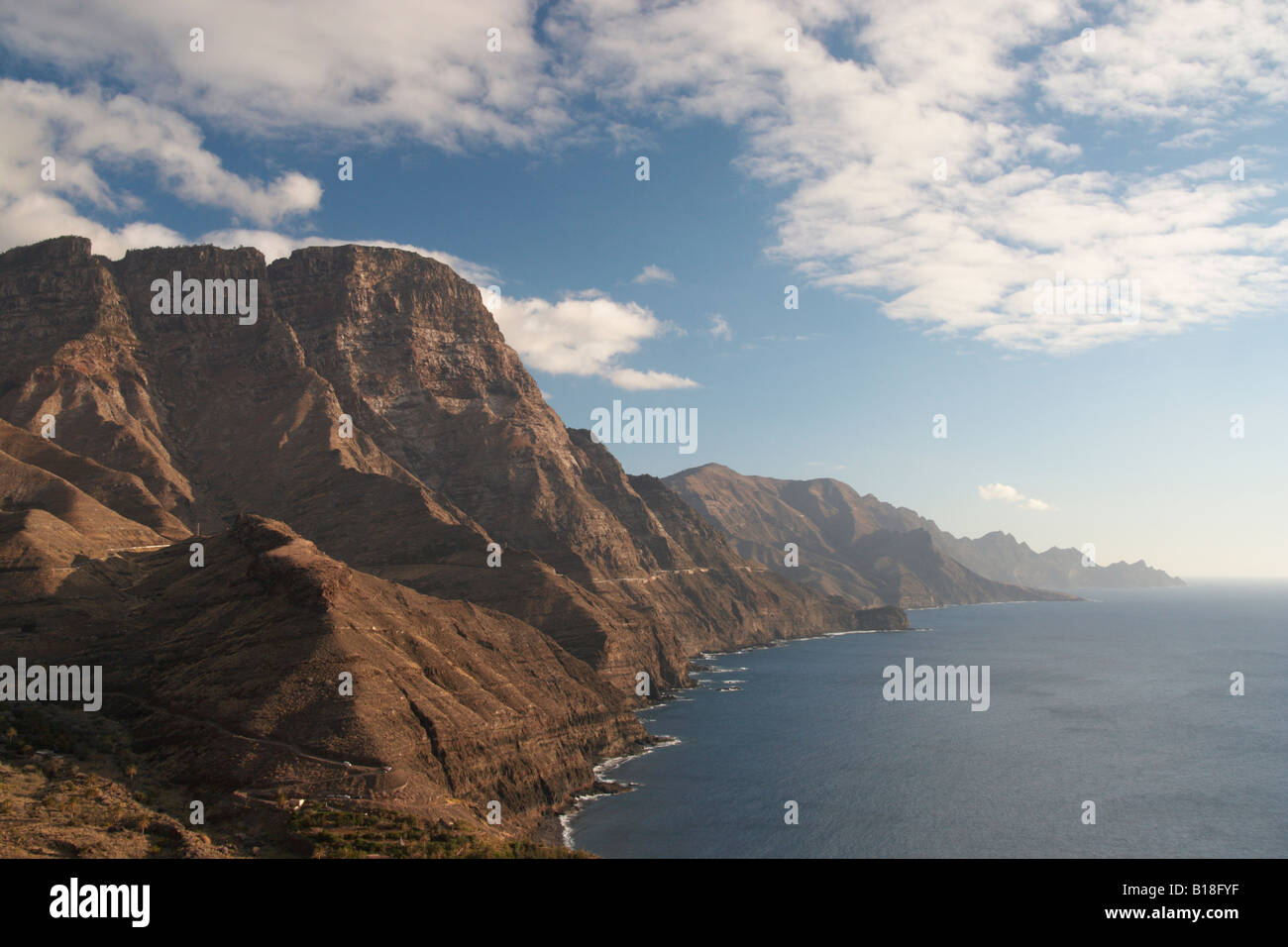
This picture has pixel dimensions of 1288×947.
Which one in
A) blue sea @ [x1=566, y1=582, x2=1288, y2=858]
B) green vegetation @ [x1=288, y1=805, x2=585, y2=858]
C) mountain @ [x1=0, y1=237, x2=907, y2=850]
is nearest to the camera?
green vegetation @ [x1=288, y1=805, x2=585, y2=858]

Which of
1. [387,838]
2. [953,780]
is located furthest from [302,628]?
[953,780]

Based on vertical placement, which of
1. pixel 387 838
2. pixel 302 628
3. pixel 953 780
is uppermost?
pixel 302 628

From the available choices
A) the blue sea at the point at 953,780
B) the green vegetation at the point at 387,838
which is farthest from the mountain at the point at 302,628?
the blue sea at the point at 953,780

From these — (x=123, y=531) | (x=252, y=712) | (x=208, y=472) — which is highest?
(x=208, y=472)

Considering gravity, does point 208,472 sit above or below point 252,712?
above

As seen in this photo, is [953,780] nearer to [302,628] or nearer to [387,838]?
[387,838]

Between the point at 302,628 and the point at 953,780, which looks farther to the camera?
the point at 953,780

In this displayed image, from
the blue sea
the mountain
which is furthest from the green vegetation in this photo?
the blue sea

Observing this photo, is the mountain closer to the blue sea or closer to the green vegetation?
the green vegetation
